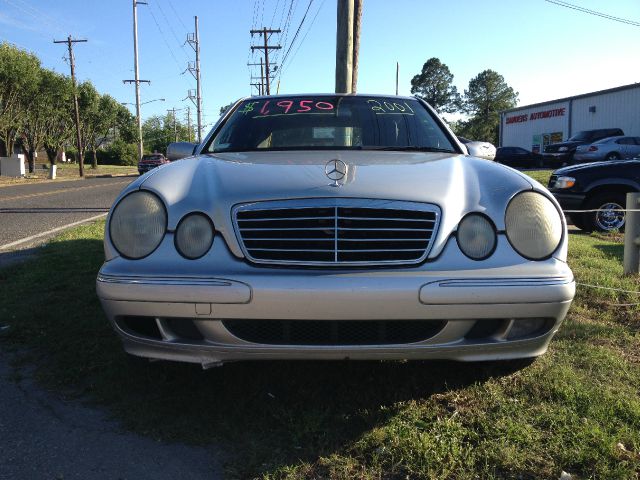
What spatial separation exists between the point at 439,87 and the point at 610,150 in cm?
6584

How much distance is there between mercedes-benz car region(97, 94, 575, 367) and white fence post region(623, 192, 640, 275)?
273 cm

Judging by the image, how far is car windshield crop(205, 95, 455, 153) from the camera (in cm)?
353

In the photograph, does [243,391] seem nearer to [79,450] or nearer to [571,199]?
[79,450]

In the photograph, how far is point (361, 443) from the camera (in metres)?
2.27

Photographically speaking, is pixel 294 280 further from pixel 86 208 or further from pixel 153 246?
pixel 86 208

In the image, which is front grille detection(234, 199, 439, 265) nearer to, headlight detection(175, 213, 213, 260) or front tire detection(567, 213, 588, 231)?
headlight detection(175, 213, 213, 260)

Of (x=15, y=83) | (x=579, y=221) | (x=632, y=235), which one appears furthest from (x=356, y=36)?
(x=15, y=83)

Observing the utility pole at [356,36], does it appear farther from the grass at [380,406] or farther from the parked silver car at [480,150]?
the grass at [380,406]

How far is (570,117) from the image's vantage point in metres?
37.6

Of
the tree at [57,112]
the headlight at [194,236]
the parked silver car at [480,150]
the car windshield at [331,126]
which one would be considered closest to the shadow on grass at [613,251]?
the parked silver car at [480,150]

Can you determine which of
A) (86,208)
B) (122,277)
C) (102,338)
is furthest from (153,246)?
(86,208)

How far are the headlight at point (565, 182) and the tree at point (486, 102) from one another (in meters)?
74.3

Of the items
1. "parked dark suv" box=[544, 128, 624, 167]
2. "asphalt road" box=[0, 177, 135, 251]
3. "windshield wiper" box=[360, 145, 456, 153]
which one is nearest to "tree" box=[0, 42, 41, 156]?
"asphalt road" box=[0, 177, 135, 251]

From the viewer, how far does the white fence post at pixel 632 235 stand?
4.68m
